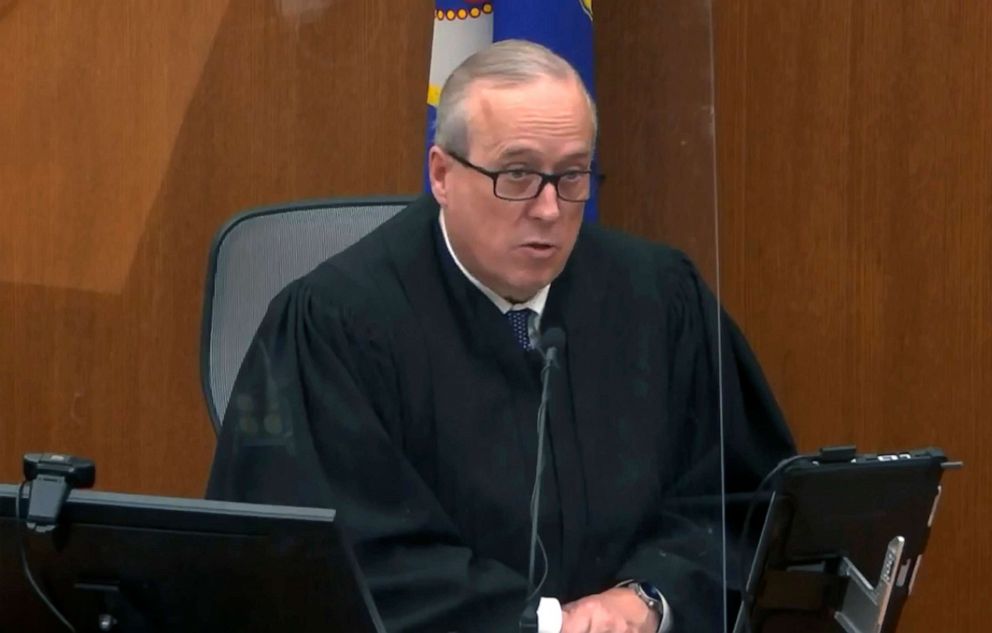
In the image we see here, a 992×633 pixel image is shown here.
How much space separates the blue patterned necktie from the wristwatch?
1.20 feet

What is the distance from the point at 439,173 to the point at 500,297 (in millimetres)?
199

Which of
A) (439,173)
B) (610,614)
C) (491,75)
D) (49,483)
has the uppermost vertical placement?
(491,75)

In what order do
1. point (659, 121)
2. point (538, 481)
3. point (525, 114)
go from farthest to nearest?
1. point (659, 121)
2. point (525, 114)
3. point (538, 481)

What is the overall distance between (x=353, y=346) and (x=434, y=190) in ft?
0.87

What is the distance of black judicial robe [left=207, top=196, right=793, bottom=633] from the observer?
85.4 inches

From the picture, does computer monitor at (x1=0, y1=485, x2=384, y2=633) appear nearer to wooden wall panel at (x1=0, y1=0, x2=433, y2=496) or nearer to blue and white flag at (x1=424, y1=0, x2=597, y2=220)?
blue and white flag at (x1=424, y1=0, x2=597, y2=220)

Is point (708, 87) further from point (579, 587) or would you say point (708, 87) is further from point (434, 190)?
point (579, 587)

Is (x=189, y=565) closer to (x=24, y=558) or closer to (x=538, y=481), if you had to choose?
(x=24, y=558)

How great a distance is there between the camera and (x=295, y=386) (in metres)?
2.24

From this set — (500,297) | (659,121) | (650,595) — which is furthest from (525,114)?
(659,121)

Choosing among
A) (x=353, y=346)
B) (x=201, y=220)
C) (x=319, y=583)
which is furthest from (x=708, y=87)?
(x=201, y=220)

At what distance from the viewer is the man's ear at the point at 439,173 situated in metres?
2.33

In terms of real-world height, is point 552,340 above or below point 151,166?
below

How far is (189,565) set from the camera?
1622mm
